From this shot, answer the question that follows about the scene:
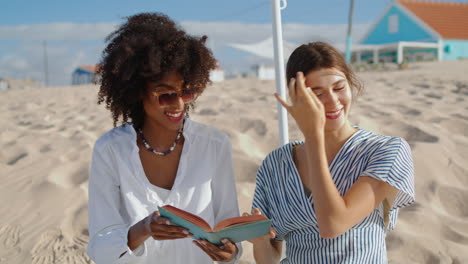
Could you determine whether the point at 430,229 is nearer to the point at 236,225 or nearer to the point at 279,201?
the point at 279,201

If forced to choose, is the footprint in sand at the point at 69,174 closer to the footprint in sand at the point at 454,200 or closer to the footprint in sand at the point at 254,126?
the footprint in sand at the point at 254,126

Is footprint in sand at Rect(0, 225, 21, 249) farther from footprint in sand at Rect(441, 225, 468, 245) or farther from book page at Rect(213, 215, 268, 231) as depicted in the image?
footprint in sand at Rect(441, 225, 468, 245)

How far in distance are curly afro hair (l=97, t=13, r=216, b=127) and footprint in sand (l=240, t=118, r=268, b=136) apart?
277 centimetres

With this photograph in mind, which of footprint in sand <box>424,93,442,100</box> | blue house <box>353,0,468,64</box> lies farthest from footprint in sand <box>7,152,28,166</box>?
blue house <box>353,0,468,64</box>

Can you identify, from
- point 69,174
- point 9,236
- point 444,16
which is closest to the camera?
point 9,236

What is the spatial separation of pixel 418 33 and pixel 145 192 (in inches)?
1010

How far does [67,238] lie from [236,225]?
2.19 meters

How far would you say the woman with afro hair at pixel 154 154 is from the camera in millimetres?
2129

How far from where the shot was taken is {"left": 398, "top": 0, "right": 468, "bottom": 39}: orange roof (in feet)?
80.0

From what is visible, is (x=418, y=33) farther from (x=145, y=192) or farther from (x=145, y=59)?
(x=145, y=192)

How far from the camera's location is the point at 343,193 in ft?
6.60

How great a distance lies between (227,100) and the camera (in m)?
7.46

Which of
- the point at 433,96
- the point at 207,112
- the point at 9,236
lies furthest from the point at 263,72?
the point at 9,236

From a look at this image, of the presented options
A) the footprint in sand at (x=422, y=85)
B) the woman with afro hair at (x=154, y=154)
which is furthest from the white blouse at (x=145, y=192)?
the footprint in sand at (x=422, y=85)
